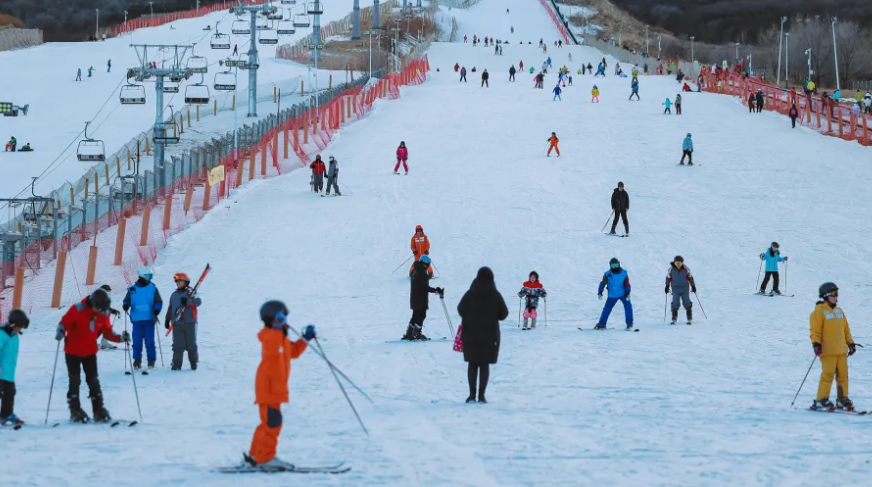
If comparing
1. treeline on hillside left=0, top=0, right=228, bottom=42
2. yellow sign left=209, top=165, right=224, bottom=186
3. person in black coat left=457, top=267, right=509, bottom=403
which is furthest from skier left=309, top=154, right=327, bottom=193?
treeline on hillside left=0, top=0, right=228, bottom=42

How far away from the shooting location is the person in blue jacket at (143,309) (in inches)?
513

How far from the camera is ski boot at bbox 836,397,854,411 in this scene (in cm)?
1063

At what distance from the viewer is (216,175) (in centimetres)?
2830

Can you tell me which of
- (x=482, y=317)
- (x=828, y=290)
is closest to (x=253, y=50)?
(x=482, y=317)

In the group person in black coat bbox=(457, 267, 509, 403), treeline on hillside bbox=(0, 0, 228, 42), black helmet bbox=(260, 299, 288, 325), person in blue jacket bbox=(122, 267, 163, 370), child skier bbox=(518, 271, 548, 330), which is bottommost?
child skier bbox=(518, 271, 548, 330)

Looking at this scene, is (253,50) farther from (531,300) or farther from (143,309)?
(143,309)

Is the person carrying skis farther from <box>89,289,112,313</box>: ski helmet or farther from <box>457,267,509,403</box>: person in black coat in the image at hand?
<box>89,289,112,313</box>: ski helmet

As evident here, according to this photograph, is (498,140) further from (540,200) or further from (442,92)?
(442,92)

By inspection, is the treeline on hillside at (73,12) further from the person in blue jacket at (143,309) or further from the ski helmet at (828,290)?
the ski helmet at (828,290)

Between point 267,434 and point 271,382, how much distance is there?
0.35 metres

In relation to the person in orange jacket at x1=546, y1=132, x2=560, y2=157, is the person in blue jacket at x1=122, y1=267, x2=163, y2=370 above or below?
below

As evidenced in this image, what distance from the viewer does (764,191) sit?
3042 centimetres

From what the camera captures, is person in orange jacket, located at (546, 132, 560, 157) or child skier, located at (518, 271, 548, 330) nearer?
child skier, located at (518, 271, 548, 330)

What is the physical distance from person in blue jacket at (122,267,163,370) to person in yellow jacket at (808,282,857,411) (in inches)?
263
